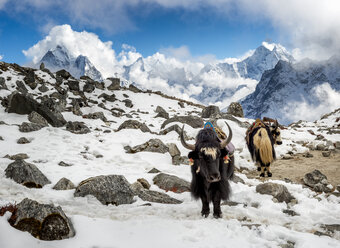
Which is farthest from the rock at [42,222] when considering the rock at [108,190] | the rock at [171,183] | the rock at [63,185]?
the rock at [171,183]

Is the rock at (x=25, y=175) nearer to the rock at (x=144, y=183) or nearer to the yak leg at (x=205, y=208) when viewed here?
the rock at (x=144, y=183)

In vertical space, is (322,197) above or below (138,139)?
below

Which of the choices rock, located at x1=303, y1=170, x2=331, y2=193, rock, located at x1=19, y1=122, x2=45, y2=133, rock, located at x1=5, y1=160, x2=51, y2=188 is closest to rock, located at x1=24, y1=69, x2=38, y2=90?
rock, located at x1=19, y1=122, x2=45, y2=133

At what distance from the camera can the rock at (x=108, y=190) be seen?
540 cm

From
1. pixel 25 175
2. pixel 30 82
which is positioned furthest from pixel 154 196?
pixel 30 82

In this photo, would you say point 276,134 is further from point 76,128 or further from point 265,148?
point 76,128

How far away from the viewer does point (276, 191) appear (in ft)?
19.5

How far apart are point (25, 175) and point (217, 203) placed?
4.91 meters

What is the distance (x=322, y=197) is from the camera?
6004mm

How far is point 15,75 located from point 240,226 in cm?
2866

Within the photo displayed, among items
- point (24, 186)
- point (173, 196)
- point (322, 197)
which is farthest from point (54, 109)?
point (322, 197)

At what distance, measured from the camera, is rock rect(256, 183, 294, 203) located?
589 cm

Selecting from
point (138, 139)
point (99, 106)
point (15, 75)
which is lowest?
point (138, 139)

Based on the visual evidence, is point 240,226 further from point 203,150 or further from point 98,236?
point 98,236
